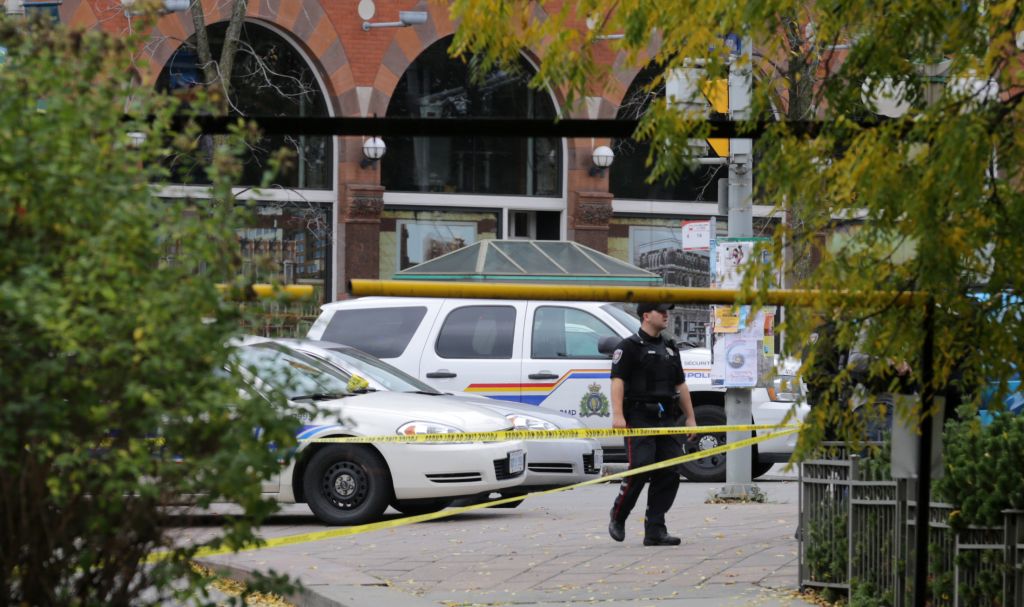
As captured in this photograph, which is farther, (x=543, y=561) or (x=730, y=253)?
(x=730, y=253)

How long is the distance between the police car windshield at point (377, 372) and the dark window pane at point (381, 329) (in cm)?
241

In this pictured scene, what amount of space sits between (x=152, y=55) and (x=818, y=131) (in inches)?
879

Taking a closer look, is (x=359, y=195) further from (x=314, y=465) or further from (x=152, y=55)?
(x=314, y=465)

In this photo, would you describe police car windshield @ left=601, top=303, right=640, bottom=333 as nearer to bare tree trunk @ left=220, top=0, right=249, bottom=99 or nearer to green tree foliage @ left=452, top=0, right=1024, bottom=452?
bare tree trunk @ left=220, top=0, right=249, bottom=99

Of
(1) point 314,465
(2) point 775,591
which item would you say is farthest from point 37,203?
(1) point 314,465

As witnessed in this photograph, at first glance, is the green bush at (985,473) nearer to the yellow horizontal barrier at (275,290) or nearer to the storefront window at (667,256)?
the yellow horizontal barrier at (275,290)

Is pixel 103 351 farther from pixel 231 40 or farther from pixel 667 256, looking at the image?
pixel 667 256

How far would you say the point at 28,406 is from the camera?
400cm

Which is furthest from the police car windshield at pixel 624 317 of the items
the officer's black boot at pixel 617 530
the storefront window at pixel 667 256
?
the storefront window at pixel 667 256

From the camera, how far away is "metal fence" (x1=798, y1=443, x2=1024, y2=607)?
7.10m

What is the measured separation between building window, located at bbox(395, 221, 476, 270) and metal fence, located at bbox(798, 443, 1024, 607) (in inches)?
849

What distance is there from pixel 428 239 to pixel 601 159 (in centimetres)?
364

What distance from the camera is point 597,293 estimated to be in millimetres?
6711

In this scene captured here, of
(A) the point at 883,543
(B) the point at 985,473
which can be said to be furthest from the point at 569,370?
(B) the point at 985,473
